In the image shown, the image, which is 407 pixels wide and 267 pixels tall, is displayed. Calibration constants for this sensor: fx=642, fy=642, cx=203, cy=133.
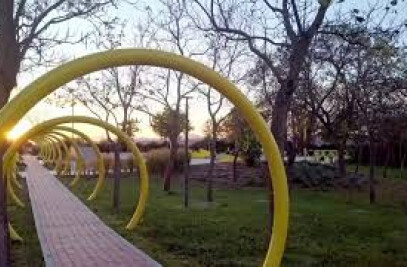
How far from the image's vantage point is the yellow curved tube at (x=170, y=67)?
203 inches

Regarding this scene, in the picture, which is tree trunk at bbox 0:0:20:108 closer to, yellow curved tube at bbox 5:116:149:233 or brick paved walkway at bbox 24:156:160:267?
brick paved walkway at bbox 24:156:160:267

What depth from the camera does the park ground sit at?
33.5 feet

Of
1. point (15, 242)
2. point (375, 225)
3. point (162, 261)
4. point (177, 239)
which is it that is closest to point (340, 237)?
point (375, 225)

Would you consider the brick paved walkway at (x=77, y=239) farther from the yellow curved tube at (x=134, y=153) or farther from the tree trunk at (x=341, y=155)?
the tree trunk at (x=341, y=155)

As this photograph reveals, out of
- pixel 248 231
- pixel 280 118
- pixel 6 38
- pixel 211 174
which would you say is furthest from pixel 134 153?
pixel 211 174

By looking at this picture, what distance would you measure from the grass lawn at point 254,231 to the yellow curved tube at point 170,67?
2518mm

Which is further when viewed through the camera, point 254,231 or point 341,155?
point 341,155

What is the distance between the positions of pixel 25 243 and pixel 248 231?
4306 mm

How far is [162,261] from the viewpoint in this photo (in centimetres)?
980

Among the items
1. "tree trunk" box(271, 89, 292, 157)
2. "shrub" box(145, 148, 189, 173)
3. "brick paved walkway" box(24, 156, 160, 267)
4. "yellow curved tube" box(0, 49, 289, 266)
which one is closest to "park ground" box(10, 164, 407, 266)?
"brick paved walkway" box(24, 156, 160, 267)

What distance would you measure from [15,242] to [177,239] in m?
3.04

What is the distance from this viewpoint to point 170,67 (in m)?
6.28

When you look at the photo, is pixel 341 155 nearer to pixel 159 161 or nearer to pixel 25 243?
pixel 159 161

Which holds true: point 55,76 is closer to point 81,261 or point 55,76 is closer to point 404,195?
point 81,261
